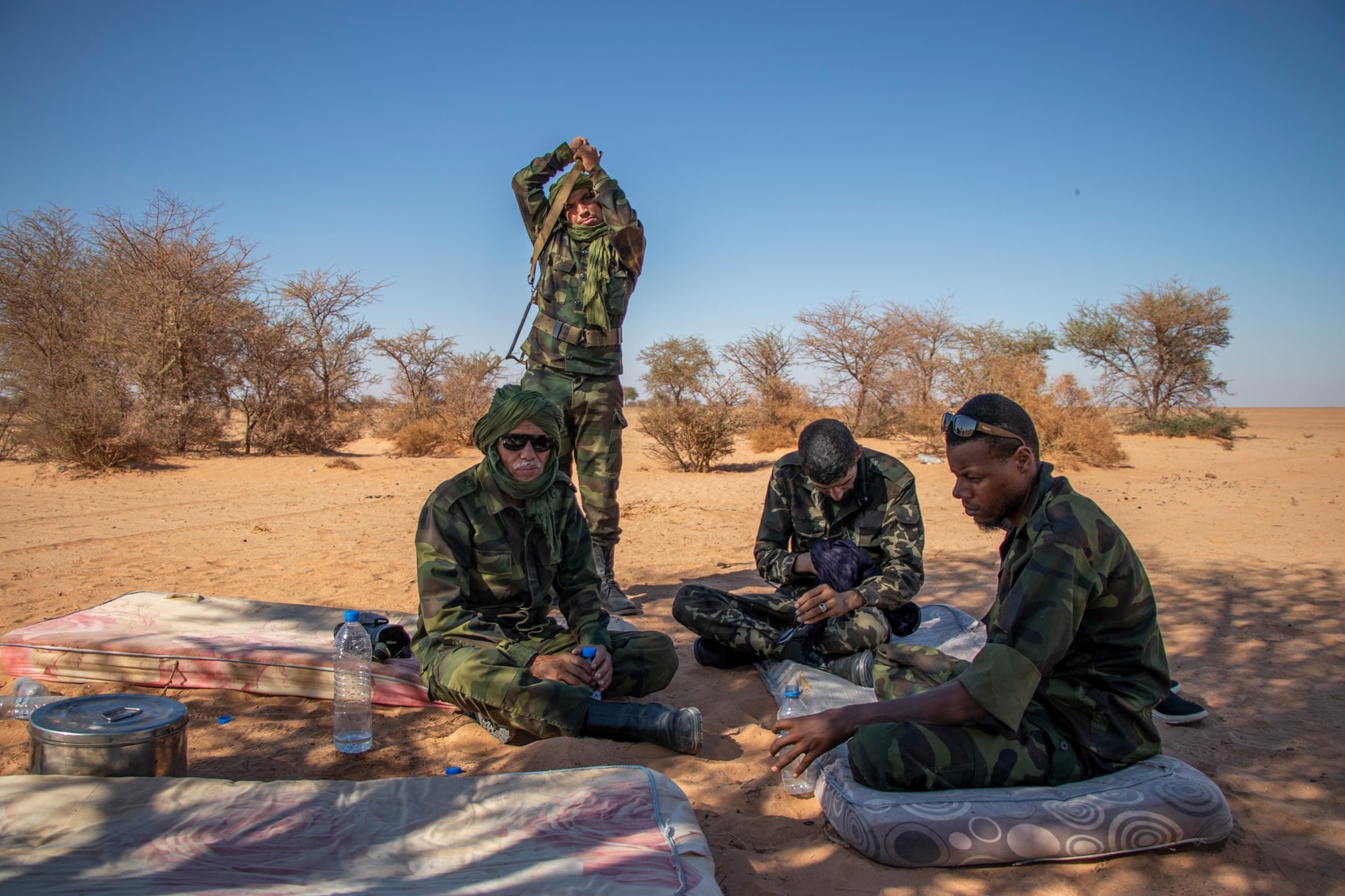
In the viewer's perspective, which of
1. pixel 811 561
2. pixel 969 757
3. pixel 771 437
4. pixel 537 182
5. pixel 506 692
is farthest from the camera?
pixel 771 437

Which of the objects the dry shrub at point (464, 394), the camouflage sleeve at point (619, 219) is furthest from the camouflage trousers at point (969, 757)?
the dry shrub at point (464, 394)

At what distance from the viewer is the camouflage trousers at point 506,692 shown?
2938 mm

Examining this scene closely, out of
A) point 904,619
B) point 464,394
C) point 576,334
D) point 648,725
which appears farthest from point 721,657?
point 464,394

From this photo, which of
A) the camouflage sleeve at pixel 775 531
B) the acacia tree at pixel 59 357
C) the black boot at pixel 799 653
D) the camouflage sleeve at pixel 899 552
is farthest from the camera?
the acacia tree at pixel 59 357

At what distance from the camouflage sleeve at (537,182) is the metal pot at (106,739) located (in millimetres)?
3781

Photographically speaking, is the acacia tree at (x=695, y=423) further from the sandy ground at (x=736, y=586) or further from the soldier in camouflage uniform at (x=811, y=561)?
the soldier in camouflage uniform at (x=811, y=561)

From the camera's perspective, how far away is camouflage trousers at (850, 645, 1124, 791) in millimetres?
2344

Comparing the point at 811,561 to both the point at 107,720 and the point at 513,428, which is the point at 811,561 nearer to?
the point at 513,428

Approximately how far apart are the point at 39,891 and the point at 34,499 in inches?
359

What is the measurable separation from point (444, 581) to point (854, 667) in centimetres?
179

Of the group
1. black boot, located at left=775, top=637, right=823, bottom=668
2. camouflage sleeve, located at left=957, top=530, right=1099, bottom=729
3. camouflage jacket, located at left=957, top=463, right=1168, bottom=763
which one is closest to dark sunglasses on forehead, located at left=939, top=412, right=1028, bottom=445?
camouflage jacket, located at left=957, top=463, right=1168, bottom=763

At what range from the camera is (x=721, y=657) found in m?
4.05

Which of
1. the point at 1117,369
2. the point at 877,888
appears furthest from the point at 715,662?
the point at 1117,369

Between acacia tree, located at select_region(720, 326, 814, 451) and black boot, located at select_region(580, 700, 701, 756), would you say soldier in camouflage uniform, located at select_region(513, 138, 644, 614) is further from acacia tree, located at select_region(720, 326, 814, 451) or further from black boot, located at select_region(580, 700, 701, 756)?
acacia tree, located at select_region(720, 326, 814, 451)
